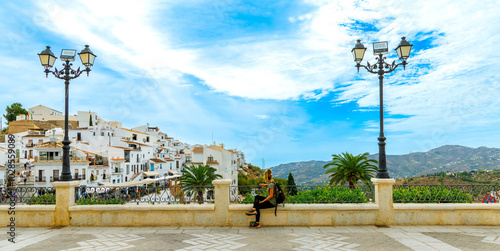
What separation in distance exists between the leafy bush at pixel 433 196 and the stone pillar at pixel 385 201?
79cm

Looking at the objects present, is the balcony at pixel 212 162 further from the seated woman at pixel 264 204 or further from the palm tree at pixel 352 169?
the seated woman at pixel 264 204

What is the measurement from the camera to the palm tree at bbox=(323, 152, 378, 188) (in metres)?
16.1

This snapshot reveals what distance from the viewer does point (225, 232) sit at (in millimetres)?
8234

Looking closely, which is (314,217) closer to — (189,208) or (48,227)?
(189,208)

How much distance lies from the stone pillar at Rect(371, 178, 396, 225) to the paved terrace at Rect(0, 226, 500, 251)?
0.93 ft

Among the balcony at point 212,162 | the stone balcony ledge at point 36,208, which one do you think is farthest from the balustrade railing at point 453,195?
the balcony at point 212,162

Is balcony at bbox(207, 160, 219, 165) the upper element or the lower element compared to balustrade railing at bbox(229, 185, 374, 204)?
lower

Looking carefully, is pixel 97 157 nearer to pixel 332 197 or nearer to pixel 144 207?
pixel 144 207

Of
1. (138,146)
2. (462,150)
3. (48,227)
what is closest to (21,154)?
(138,146)

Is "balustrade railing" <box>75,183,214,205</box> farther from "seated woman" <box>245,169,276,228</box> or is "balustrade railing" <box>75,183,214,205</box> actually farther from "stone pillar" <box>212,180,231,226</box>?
"seated woman" <box>245,169,276,228</box>

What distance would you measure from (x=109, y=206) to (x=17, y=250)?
246 centimetres

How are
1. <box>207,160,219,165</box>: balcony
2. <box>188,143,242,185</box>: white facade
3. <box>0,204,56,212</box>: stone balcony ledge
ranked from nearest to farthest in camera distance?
<box>0,204,56,212</box>: stone balcony ledge, <box>207,160,219,165</box>: balcony, <box>188,143,242,185</box>: white facade

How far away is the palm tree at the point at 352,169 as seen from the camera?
16.1m

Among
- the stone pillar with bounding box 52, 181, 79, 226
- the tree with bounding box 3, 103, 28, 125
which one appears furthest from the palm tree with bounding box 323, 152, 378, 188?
the tree with bounding box 3, 103, 28, 125
